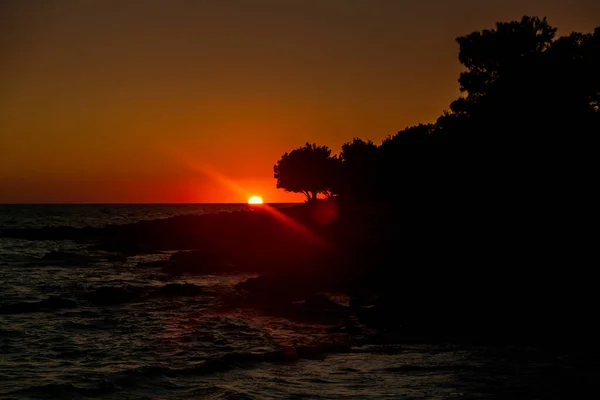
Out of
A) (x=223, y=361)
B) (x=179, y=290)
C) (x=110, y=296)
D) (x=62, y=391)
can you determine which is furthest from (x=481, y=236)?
(x=62, y=391)

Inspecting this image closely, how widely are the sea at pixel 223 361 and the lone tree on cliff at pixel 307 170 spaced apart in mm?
69220

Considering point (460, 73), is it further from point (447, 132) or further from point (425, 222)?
point (425, 222)

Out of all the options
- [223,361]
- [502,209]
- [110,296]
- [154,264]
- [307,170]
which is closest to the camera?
[223,361]

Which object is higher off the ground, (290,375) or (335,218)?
(335,218)

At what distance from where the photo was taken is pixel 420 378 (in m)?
13.7

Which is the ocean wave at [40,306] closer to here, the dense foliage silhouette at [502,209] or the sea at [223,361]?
the sea at [223,361]

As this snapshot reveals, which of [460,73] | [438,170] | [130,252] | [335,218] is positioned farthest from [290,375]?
[335,218]

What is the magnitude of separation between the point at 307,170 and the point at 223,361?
79.8 m

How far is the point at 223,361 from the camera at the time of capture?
15984 mm

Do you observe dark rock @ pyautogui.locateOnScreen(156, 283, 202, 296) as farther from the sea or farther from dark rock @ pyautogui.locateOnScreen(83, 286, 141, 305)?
the sea

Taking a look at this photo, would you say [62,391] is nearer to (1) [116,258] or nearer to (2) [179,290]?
(2) [179,290]

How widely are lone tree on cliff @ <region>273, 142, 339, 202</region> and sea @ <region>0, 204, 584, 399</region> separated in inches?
2725

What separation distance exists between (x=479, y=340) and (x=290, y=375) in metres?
6.95

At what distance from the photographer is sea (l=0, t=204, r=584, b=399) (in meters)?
12.9
